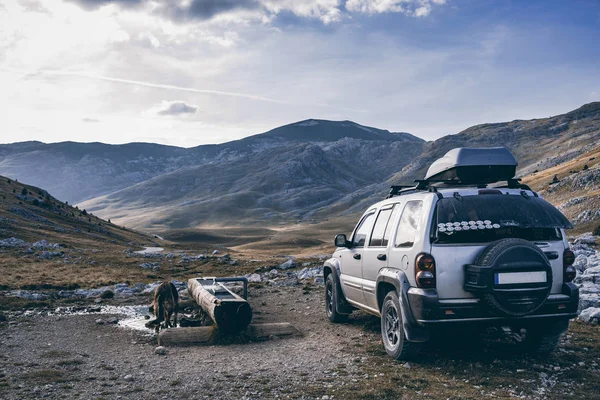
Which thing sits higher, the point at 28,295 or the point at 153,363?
the point at 153,363

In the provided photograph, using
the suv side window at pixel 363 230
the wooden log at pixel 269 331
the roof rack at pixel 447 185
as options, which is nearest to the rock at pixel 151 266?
the wooden log at pixel 269 331

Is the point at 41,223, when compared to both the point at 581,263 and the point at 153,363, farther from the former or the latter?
the point at 581,263

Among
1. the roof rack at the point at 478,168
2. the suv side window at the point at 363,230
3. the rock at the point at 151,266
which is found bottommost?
the rock at the point at 151,266

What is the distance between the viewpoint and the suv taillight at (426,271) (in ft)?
24.7

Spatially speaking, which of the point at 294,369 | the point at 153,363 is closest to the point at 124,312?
the point at 153,363

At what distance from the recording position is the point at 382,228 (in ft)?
31.3

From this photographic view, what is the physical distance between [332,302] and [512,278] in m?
5.81

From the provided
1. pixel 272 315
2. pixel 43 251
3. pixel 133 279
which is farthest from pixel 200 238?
pixel 272 315

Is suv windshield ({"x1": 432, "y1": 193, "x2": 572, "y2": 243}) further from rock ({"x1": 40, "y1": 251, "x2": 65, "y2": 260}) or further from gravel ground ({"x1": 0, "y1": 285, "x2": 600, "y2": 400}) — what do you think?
rock ({"x1": 40, "y1": 251, "x2": 65, "y2": 260})

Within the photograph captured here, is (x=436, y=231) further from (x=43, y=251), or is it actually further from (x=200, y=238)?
(x=200, y=238)

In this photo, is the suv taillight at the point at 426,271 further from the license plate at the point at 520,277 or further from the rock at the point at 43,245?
the rock at the point at 43,245

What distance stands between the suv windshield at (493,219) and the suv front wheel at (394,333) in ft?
4.99

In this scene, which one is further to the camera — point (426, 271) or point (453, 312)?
point (426, 271)

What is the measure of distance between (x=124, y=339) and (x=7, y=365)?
3.07m
